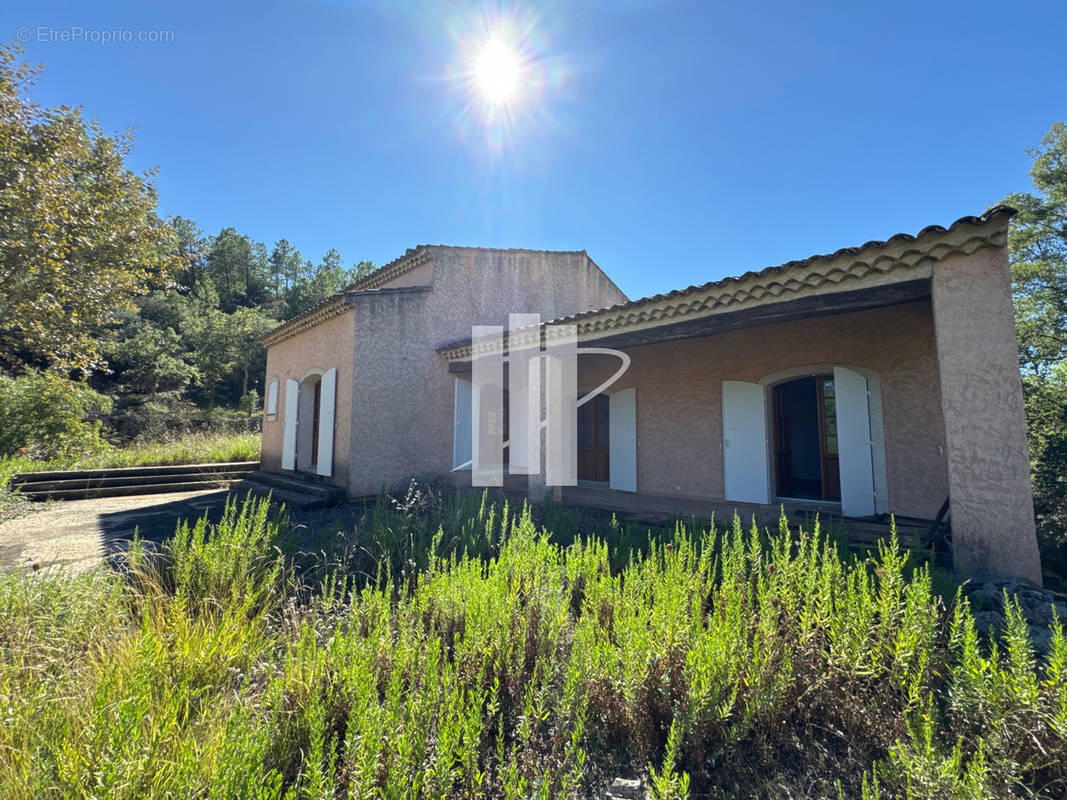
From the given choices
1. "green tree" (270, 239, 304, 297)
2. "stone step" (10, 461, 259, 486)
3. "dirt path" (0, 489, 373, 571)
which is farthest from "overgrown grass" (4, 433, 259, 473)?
"green tree" (270, 239, 304, 297)

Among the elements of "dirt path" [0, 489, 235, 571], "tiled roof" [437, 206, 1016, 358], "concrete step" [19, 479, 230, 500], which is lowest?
"dirt path" [0, 489, 235, 571]

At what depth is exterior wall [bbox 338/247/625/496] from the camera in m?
7.69

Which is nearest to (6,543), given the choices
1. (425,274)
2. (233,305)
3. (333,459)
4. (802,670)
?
(333,459)

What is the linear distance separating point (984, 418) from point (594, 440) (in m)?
6.53

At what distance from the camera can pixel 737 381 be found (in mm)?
6828

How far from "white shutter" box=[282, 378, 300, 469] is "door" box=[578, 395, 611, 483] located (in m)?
6.14

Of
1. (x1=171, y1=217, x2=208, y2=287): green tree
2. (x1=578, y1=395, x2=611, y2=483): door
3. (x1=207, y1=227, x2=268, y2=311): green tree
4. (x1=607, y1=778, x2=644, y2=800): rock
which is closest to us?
(x1=607, y1=778, x2=644, y2=800): rock

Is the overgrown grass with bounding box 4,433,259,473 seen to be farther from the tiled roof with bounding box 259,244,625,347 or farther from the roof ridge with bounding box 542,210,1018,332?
the roof ridge with bounding box 542,210,1018,332

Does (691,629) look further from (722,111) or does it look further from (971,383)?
(722,111)

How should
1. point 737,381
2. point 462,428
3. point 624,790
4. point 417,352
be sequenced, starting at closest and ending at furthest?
point 624,790 < point 737,381 < point 417,352 < point 462,428

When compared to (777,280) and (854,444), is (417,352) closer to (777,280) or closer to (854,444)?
(777,280)

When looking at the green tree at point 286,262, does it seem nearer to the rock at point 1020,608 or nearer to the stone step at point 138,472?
the stone step at point 138,472

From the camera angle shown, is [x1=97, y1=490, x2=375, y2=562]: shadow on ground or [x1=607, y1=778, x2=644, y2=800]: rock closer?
[x1=607, y1=778, x2=644, y2=800]: rock
